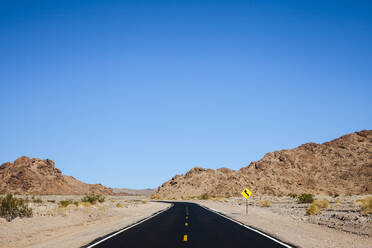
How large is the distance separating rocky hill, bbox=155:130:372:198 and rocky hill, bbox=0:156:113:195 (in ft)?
117

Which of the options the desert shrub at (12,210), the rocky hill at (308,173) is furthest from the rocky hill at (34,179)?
the desert shrub at (12,210)

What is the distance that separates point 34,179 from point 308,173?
7837cm

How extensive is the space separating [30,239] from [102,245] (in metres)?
4.53

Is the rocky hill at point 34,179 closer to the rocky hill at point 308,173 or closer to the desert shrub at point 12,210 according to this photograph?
the rocky hill at point 308,173

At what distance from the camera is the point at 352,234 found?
16359 millimetres

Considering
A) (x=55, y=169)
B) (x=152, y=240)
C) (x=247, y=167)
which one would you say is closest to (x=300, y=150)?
(x=247, y=167)

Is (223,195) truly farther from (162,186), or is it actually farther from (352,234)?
(352,234)

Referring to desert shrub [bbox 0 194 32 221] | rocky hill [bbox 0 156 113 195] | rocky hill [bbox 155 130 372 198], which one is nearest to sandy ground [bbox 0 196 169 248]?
desert shrub [bbox 0 194 32 221]

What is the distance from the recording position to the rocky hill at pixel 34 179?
346ft

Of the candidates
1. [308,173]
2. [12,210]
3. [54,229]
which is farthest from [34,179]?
[54,229]

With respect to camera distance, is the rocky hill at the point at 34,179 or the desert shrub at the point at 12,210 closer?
the desert shrub at the point at 12,210

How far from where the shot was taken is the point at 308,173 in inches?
3915

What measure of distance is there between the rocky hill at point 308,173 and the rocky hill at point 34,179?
1405 inches

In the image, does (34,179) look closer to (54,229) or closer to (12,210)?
(12,210)
